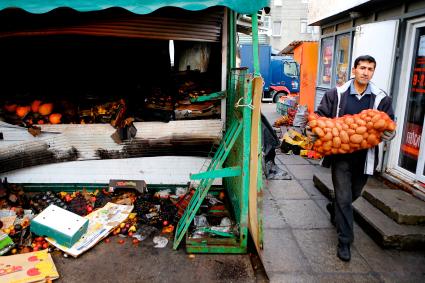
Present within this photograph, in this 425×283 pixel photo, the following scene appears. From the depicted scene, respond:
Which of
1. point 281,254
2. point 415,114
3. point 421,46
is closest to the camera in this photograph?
point 281,254

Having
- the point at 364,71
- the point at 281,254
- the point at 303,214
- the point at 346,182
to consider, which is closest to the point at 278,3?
the point at 303,214

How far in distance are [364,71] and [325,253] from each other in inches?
79.4

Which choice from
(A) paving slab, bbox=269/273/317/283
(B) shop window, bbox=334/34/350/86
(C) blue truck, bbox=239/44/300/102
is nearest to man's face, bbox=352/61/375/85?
(A) paving slab, bbox=269/273/317/283

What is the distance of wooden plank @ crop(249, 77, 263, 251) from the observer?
3105 millimetres

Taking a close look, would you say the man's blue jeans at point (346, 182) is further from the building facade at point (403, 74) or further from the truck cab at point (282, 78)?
the truck cab at point (282, 78)

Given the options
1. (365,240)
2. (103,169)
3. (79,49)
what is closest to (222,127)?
(103,169)

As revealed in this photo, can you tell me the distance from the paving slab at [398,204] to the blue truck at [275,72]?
15.6 meters

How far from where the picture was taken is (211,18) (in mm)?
4449

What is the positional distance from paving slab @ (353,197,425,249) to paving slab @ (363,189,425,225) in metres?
0.07

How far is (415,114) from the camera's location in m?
5.25

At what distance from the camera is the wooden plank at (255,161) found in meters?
3.11

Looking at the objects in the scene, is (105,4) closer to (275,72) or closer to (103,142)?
(103,142)

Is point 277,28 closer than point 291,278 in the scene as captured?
No

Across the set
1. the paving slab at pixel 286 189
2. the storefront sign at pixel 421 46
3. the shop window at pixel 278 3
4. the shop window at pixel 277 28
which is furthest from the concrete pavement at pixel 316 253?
the shop window at pixel 278 3
